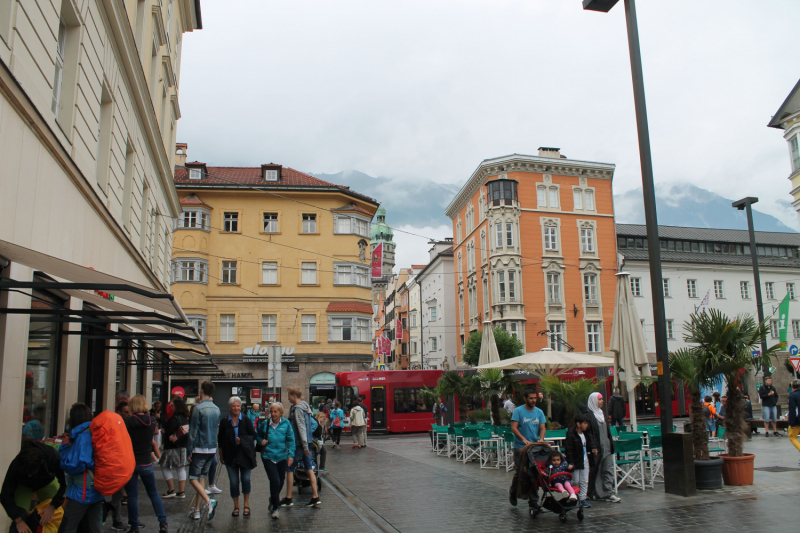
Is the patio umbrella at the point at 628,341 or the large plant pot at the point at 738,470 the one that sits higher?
the patio umbrella at the point at 628,341

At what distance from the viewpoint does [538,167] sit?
161 feet

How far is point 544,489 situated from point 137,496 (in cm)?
548

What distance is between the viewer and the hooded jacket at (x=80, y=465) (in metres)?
6.14

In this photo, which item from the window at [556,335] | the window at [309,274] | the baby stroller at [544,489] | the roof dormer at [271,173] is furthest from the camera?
the window at [556,335]

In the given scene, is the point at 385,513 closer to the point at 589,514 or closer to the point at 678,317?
the point at 589,514

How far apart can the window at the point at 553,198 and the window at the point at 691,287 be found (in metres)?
12.2

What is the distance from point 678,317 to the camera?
48562 mm

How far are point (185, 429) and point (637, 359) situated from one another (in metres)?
9.08

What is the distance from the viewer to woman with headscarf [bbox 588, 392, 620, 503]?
9844mm

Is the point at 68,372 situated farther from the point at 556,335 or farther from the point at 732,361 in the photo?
the point at 556,335

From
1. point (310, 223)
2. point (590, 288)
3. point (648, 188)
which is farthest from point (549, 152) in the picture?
point (648, 188)

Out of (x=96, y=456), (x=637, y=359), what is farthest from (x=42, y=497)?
(x=637, y=359)

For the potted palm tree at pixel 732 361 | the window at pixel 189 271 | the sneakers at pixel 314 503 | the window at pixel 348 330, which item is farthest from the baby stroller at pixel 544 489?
the window at pixel 189 271

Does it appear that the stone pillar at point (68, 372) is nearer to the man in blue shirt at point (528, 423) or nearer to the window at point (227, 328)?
the man in blue shirt at point (528, 423)
